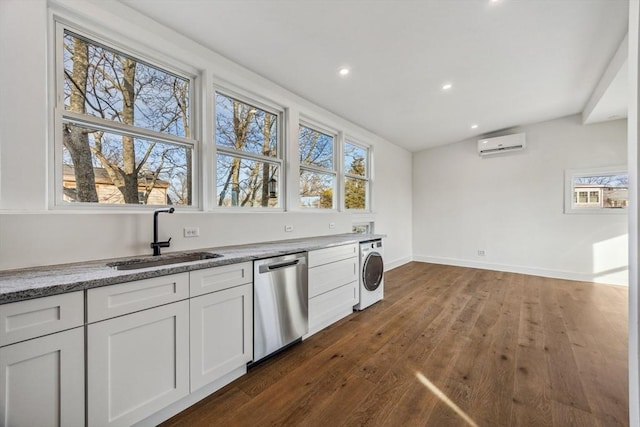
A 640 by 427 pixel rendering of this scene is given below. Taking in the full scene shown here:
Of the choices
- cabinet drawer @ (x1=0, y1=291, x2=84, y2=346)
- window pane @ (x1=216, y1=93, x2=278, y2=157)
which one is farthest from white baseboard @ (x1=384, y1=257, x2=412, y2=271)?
cabinet drawer @ (x1=0, y1=291, x2=84, y2=346)

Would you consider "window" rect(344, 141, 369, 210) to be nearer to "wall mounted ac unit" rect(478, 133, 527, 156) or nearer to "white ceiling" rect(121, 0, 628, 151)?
"white ceiling" rect(121, 0, 628, 151)

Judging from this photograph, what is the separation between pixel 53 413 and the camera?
116 cm

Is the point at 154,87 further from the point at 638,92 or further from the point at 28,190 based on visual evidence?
the point at 638,92

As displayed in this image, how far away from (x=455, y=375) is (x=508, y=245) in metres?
4.35

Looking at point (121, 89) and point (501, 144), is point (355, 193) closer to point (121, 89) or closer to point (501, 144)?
point (501, 144)

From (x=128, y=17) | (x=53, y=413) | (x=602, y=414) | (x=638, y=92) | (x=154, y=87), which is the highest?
(x=128, y=17)

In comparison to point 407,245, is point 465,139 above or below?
above

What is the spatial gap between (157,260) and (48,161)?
896 mm

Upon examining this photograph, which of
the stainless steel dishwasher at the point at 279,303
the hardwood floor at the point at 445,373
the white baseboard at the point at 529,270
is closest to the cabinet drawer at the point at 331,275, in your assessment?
the stainless steel dishwasher at the point at 279,303

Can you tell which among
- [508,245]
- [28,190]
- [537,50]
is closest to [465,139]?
[508,245]

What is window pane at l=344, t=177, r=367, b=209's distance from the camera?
454 centimetres

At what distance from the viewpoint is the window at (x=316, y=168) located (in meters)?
3.67

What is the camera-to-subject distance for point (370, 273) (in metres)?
3.39

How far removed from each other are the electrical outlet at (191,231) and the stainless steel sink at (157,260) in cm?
21
